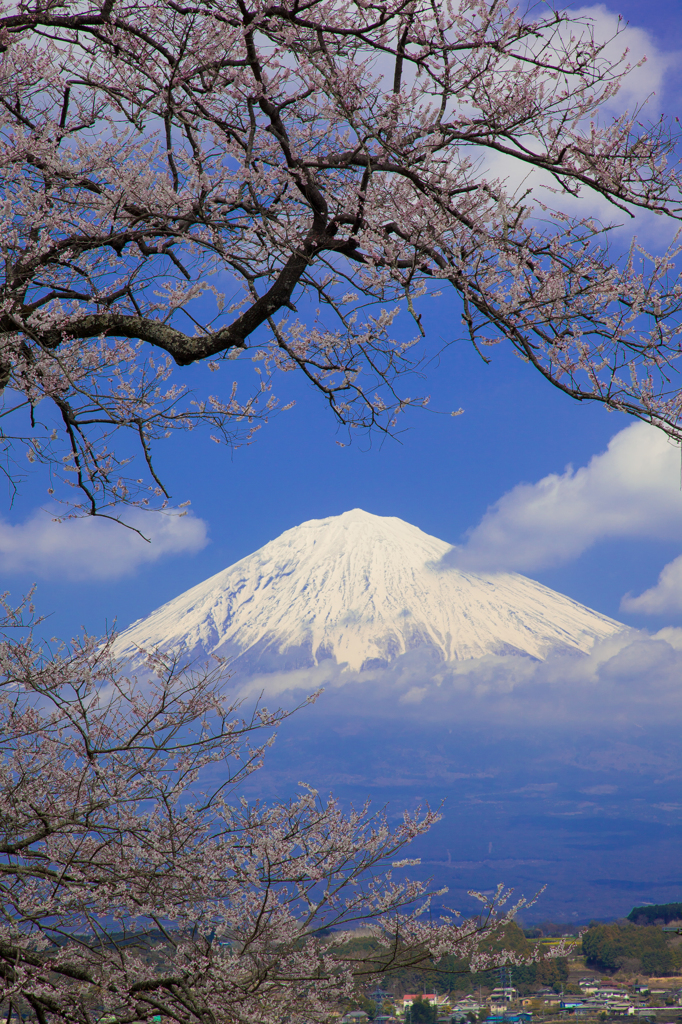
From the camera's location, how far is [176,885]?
2816mm

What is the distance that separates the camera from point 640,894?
68.8 m

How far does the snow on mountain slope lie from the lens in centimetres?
6856

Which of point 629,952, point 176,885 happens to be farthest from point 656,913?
point 176,885

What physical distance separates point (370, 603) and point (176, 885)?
69390 millimetres

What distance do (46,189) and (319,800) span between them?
3452 mm

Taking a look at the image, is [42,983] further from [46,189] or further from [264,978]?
[46,189]

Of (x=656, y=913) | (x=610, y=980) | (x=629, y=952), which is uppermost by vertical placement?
(x=629, y=952)

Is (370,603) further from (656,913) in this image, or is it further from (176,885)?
(176,885)

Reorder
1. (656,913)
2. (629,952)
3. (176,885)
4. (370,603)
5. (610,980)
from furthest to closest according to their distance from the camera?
(370,603), (656,913), (629,952), (610,980), (176,885)

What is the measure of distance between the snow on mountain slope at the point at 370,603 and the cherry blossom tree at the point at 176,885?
60.3m

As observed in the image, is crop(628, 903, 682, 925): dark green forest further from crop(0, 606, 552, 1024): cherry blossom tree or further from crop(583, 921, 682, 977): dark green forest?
crop(0, 606, 552, 1024): cherry blossom tree

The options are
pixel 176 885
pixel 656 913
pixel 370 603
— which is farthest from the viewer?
pixel 370 603

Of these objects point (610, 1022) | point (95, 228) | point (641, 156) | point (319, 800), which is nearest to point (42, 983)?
point (319, 800)

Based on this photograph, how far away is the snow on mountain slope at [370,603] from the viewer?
225ft
